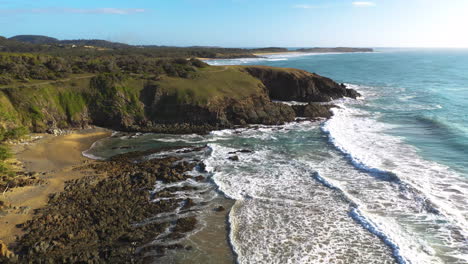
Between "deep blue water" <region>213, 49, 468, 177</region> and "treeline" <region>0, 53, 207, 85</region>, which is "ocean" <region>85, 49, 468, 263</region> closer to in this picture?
"deep blue water" <region>213, 49, 468, 177</region>

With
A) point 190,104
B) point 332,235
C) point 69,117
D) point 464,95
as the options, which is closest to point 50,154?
point 69,117

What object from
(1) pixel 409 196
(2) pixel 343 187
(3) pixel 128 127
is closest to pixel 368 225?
(2) pixel 343 187

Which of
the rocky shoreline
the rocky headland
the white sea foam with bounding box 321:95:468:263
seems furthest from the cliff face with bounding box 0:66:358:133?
the rocky shoreline

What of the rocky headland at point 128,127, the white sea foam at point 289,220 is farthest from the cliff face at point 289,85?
the white sea foam at point 289,220

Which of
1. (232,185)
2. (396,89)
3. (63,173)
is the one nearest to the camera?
(232,185)

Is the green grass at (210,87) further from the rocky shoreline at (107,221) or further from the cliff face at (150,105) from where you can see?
the rocky shoreline at (107,221)

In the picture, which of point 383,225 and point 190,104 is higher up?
point 190,104

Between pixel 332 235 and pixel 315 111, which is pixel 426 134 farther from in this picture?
pixel 332 235

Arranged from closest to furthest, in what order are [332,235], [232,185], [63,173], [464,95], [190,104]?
[332,235] < [232,185] < [63,173] < [190,104] < [464,95]
